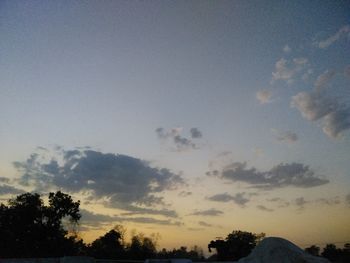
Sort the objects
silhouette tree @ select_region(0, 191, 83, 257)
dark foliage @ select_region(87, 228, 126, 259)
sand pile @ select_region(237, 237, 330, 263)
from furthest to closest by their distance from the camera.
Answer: dark foliage @ select_region(87, 228, 126, 259), silhouette tree @ select_region(0, 191, 83, 257), sand pile @ select_region(237, 237, 330, 263)

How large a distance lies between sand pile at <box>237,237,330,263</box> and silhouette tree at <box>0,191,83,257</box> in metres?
46.0

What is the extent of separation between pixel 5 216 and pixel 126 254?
66.5 feet

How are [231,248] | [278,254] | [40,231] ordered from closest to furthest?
[278,254]
[40,231]
[231,248]

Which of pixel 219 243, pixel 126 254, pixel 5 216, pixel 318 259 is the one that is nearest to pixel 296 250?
pixel 318 259

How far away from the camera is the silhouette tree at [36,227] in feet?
157

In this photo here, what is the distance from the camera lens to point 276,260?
937cm

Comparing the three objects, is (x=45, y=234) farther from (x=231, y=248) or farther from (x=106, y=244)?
(x=231, y=248)

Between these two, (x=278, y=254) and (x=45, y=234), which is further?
(x=45, y=234)

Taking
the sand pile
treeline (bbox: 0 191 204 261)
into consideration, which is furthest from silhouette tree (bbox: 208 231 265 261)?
the sand pile

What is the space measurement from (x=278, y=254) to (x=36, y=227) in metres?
49.3

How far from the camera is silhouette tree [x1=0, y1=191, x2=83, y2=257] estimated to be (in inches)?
1884

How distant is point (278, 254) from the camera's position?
378 inches

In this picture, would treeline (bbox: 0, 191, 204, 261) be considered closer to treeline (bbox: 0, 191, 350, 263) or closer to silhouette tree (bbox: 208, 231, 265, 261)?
treeline (bbox: 0, 191, 350, 263)

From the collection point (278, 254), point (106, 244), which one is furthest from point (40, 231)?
point (278, 254)
